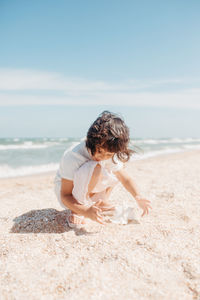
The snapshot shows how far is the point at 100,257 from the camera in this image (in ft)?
6.06

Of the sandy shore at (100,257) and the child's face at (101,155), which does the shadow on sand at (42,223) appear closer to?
the sandy shore at (100,257)

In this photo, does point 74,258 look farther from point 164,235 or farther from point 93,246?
point 164,235

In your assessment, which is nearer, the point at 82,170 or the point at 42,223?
the point at 82,170

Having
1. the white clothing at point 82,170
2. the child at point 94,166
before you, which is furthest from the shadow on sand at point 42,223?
the white clothing at point 82,170

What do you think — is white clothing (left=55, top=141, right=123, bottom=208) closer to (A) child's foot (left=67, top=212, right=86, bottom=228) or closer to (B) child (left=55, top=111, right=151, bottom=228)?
(B) child (left=55, top=111, right=151, bottom=228)

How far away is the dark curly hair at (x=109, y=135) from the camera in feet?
7.09

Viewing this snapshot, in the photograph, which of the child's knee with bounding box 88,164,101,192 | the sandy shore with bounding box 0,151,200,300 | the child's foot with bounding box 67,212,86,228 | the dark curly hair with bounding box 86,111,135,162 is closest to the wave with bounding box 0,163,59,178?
the sandy shore with bounding box 0,151,200,300

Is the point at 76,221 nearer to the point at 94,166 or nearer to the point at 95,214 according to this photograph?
the point at 95,214

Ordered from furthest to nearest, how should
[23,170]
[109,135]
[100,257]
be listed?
[23,170] < [109,135] < [100,257]

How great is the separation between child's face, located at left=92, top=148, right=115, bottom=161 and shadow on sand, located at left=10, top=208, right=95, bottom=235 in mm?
670

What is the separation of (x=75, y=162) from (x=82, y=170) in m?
0.12

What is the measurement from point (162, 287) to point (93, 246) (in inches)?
25.4

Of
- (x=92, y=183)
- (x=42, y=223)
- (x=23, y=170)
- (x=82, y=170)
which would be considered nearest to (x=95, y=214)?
(x=92, y=183)

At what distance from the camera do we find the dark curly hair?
216 centimetres
